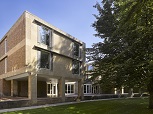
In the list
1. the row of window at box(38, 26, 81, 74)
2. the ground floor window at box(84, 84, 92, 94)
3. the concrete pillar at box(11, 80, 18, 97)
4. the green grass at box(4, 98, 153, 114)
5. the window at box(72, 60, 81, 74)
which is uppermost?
the row of window at box(38, 26, 81, 74)

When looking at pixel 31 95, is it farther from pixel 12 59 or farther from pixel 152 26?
pixel 152 26

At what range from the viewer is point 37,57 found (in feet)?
82.9

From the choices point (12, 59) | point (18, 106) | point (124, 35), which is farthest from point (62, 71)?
point (124, 35)

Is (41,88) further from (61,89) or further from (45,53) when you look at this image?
(45,53)

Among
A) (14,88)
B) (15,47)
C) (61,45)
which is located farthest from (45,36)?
(14,88)

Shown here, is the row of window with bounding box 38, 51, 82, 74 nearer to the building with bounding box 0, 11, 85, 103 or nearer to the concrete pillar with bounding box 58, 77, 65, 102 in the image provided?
the building with bounding box 0, 11, 85, 103

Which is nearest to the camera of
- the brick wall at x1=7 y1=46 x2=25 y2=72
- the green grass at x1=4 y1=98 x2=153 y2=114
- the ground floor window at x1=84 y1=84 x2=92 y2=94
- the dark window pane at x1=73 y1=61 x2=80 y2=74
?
the green grass at x1=4 y1=98 x2=153 y2=114

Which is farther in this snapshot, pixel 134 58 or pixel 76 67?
pixel 76 67

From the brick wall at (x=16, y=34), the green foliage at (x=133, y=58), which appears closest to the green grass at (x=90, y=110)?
the green foliage at (x=133, y=58)

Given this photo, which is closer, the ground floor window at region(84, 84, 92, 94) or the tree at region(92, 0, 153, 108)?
the tree at region(92, 0, 153, 108)

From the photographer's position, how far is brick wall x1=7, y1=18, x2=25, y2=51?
82.8ft

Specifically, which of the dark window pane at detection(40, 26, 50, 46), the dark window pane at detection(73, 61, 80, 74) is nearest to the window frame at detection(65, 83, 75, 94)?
the dark window pane at detection(73, 61, 80, 74)

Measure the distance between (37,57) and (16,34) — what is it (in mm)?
5432

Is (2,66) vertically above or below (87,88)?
above
